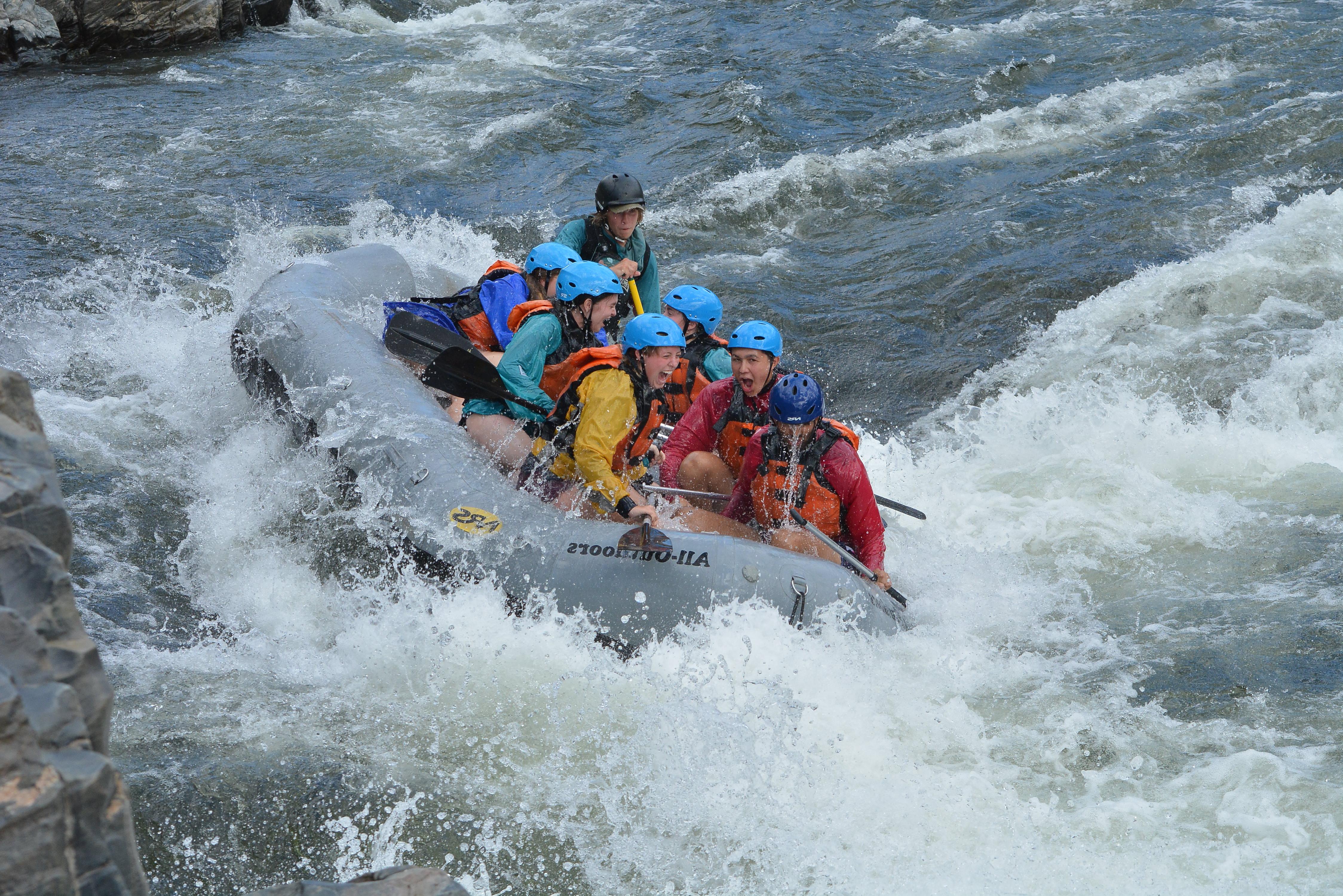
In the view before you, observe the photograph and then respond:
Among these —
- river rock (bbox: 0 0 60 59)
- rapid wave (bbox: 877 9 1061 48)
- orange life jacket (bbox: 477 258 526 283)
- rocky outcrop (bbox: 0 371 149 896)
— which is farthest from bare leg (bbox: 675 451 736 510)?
river rock (bbox: 0 0 60 59)

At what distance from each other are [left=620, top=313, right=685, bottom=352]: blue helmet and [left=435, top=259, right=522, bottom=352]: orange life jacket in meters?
1.55

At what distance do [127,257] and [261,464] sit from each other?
154 inches

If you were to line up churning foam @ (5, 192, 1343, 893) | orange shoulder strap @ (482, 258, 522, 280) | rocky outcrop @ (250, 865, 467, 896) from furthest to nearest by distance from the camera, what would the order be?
orange shoulder strap @ (482, 258, 522, 280)
churning foam @ (5, 192, 1343, 893)
rocky outcrop @ (250, 865, 467, 896)

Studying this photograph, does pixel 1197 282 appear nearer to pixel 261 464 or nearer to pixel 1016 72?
pixel 1016 72

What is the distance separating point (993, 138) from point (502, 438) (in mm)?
7870

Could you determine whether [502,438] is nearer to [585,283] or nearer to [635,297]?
[585,283]

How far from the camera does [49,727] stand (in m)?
2.04

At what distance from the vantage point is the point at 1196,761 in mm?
4395

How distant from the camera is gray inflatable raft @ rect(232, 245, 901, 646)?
462 centimetres

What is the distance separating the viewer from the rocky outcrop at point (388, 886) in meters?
2.54

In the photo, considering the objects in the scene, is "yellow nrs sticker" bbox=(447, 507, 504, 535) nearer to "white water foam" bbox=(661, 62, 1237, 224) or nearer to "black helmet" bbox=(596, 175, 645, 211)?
"black helmet" bbox=(596, 175, 645, 211)

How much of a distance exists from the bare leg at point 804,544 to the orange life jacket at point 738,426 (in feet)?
1.24

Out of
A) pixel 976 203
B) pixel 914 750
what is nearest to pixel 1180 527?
pixel 914 750

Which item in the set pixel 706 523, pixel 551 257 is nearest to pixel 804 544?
pixel 706 523
